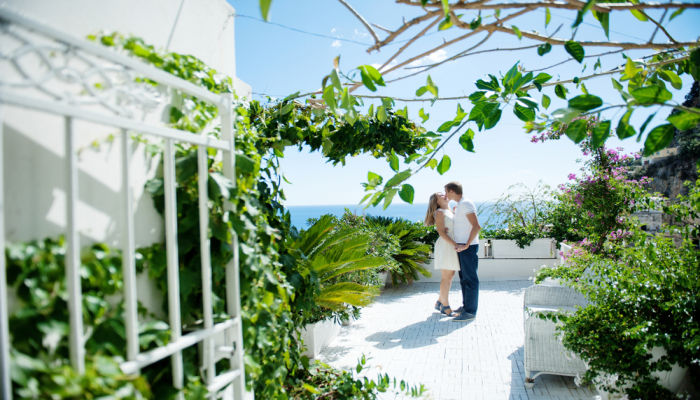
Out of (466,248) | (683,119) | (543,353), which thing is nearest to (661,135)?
(683,119)

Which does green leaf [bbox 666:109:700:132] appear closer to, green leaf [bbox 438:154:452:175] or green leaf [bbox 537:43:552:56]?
green leaf [bbox 537:43:552:56]

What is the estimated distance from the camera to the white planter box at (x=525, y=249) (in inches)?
262

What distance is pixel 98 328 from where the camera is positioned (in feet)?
3.03

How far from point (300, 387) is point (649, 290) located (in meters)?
1.92

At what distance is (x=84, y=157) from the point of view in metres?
0.98

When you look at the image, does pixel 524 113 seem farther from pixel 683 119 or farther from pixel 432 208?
pixel 432 208

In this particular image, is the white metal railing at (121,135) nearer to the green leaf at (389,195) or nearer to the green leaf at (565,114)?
the green leaf at (389,195)

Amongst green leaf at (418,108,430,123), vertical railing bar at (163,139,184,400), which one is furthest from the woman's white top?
vertical railing bar at (163,139,184,400)

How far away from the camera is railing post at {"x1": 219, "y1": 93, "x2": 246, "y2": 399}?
53.0 inches

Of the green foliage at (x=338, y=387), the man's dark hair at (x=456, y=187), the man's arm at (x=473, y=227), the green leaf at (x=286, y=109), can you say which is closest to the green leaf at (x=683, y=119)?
the green foliage at (x=338, y=387)

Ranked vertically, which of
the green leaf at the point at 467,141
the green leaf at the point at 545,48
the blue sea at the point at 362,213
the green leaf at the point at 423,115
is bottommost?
the blue sea at the point at 362,213

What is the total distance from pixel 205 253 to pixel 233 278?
0.59 ft

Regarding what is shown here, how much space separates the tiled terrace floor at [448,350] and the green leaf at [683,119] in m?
1.78

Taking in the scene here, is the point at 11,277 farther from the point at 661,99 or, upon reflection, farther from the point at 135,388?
the point at 661,99
